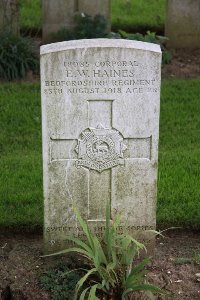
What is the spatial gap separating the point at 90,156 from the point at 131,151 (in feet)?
0.82

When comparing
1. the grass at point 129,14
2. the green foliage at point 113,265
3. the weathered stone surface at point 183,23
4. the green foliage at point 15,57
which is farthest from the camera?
the grass at point 129,14

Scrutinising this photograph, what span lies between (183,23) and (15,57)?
2.07 meters

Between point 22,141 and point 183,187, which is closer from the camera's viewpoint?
point 183,187

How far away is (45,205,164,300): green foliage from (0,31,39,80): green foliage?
379cm

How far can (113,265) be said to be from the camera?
14.1 ft

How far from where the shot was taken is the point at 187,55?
8820mm

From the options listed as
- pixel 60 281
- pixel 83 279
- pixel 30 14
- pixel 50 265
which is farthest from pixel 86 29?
pixel 83 279

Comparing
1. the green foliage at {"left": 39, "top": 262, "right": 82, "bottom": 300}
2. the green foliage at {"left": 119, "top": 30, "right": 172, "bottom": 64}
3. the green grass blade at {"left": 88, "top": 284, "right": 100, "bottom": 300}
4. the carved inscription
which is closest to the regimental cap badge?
the carved inscription

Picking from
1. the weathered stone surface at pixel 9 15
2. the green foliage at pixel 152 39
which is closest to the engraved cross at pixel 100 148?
the green foliage at pixel 152 39

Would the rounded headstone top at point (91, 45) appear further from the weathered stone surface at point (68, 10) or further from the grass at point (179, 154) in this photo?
the weathered stone surface at point (68, 10)

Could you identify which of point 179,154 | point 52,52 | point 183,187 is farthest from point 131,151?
point 179,154

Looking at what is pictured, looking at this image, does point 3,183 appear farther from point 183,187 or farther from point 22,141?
point 183,187

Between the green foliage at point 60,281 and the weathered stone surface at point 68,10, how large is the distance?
14.4 ft

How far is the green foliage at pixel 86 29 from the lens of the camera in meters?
8.23
